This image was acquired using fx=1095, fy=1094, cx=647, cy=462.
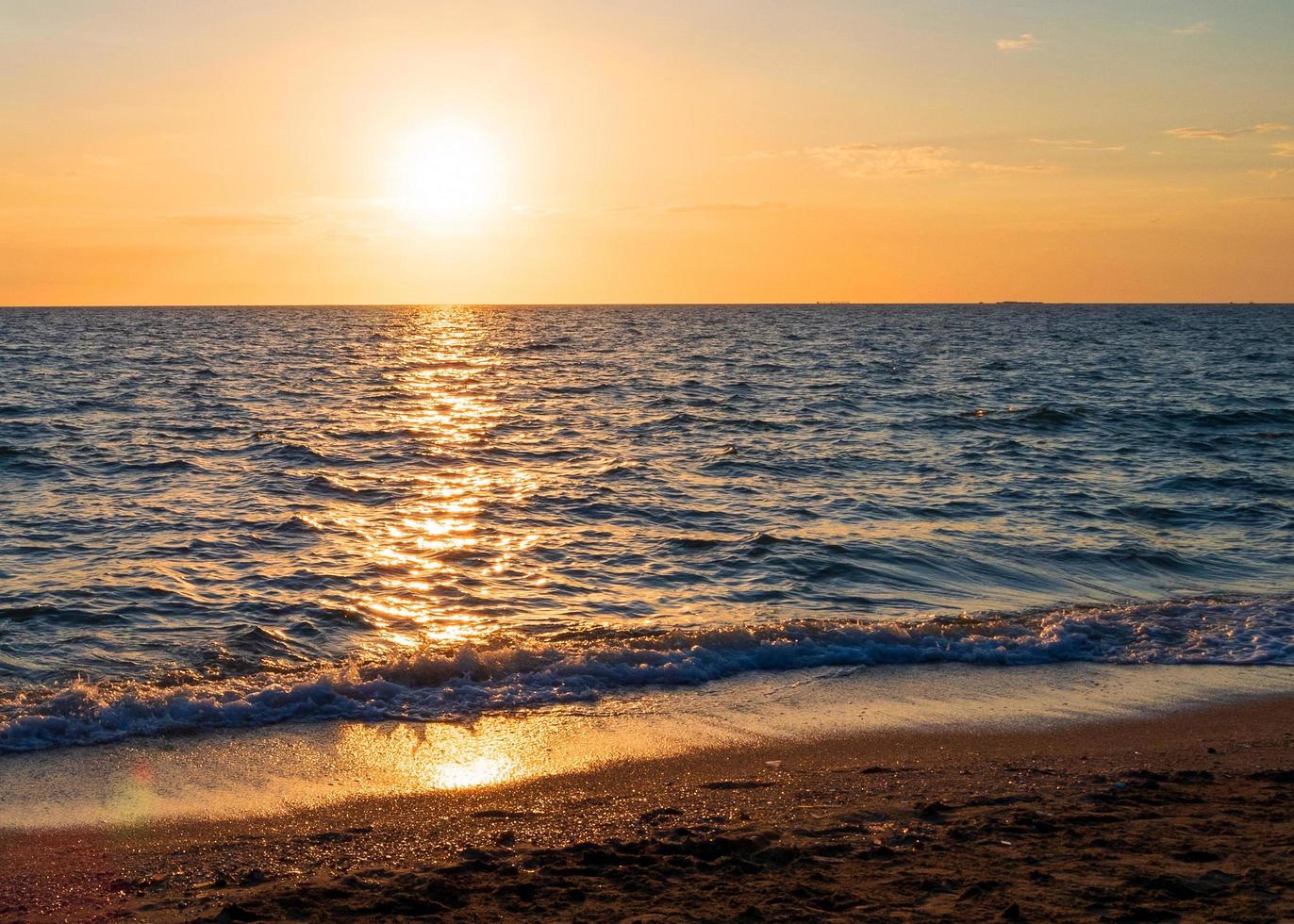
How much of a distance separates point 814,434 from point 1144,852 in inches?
881

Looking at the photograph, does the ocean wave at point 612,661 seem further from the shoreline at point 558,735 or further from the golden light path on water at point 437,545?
the golden light path on water at point 437,545

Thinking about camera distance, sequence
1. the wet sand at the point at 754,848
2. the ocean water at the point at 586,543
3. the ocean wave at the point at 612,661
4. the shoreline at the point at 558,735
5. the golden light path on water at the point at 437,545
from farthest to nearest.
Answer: the golden light path on water at the point at 437,545, the ocean water at the point at 586,543, the ocean wave at the point at 612,661, the shoreline at the point at 558,735, the wet sand at the point at 754,848

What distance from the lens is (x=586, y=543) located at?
52.8 ft

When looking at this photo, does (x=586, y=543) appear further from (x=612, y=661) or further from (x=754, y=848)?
(x=754, y=848)

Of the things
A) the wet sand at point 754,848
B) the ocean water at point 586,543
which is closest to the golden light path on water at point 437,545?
the ocean water at point 586,543

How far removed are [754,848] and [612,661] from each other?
14.9 feet

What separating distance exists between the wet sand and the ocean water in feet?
7.72

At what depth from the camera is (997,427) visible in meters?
29.9

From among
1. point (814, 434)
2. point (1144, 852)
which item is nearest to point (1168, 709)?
point (1144, 852)

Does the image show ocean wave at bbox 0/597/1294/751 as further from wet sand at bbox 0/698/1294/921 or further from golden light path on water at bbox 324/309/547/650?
wet sand at bbox 0/698/1294/921

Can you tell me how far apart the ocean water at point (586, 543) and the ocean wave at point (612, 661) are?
4 cm

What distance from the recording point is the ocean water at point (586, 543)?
1039cm

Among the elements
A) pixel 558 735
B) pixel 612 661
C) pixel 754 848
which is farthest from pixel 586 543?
pixel 754 848

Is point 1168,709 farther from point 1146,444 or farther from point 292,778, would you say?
point 1146,444
